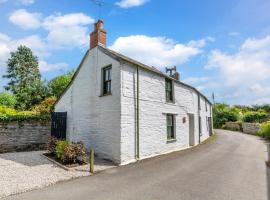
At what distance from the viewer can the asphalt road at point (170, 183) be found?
24.0 ft

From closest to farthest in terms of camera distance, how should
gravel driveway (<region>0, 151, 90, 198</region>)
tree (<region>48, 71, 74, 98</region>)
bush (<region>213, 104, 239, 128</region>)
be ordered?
gravel driveway (<region>0, 151, 90, 198</region>) < tree (<region>48, 71, 74, 98</region>) < bush (<region>213, 104, 239, 128</region>)

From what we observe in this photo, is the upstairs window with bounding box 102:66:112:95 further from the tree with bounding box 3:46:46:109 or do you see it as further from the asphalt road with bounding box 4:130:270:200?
the tree with bounding box 3:46:46:109

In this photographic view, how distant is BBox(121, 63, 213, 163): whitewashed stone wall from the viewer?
12484 millimetres

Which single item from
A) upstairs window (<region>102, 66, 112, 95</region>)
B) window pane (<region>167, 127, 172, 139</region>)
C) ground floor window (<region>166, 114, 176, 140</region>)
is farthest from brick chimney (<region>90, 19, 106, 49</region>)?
window pane (<region>167, 127, 172, 139</region>)

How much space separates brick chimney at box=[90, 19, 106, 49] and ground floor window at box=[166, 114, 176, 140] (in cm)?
710

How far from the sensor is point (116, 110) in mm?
12508

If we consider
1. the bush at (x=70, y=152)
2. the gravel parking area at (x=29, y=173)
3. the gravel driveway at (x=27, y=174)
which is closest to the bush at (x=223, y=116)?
the gravel parking area at (x=29, y=173)

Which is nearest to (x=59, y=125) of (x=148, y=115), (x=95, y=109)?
(x=95, y=109)

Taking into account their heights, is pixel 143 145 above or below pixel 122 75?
below

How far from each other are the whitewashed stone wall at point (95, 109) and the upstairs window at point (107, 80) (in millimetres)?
279

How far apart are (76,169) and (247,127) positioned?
29.3m

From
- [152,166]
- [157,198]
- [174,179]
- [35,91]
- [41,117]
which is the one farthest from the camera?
[35,91]

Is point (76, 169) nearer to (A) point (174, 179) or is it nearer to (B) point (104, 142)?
(B) point (104, 142)

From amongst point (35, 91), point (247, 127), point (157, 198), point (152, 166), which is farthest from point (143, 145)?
point (35, 91)
